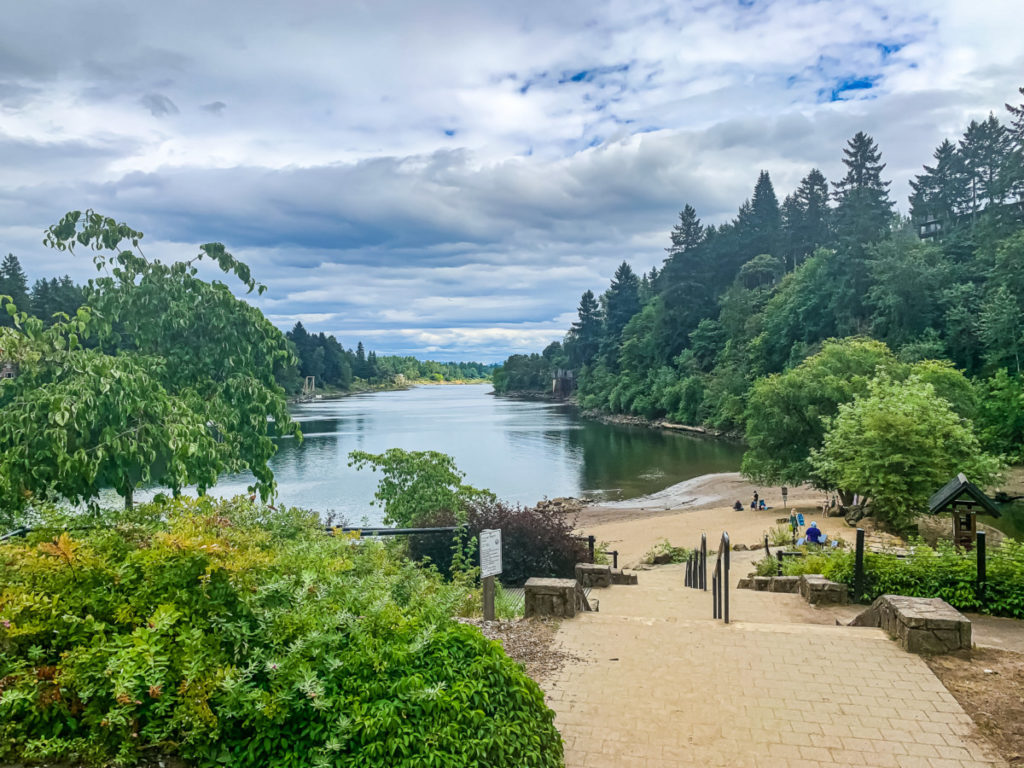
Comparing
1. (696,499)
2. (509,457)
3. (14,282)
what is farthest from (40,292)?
(696,499)

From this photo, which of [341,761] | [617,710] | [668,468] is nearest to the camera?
[341,761]

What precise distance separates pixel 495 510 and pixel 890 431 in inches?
498

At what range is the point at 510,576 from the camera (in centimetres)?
1234

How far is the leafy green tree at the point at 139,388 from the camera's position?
5.66 meters

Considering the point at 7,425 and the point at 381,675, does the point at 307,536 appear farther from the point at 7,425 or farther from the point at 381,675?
the point at 381,675

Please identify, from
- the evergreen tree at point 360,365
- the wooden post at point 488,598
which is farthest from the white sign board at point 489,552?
the evergreen tree at point 360,365

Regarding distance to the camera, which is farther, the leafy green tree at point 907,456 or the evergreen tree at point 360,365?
the evergreen tree at point 360,365

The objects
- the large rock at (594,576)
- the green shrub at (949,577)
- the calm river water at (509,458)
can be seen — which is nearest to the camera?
the green shrub at (949,577)

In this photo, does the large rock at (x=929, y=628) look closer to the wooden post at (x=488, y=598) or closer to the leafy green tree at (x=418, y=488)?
the wooden post at (x=488, y=598)

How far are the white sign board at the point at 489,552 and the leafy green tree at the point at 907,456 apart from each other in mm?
15706

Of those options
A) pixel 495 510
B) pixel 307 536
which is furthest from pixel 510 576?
pixel 307 536

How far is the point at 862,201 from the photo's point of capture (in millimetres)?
55219

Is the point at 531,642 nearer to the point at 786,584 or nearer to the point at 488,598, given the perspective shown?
the point at 488,598

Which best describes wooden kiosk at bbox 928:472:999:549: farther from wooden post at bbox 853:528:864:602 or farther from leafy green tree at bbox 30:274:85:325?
leafy green tree at bbox 30:274:85:325
